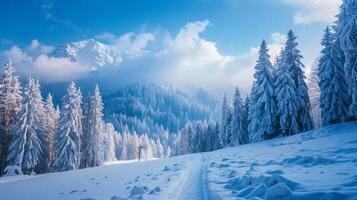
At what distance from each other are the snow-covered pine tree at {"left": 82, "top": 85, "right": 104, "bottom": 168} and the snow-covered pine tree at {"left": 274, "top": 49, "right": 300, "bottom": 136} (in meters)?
30.9

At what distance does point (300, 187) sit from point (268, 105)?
32.8 metres

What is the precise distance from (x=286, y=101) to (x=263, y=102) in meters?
3.68

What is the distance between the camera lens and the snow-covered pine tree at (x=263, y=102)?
3934 cm

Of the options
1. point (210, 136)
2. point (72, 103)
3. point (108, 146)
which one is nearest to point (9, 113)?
point (72, 103)

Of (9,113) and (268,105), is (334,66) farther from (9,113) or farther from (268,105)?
(9,113)

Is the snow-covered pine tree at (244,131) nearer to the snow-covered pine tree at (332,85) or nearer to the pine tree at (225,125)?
the pine tree at (225,125)

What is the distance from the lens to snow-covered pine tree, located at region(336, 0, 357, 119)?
76.0 ft

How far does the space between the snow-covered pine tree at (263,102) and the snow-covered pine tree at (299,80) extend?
2869 mm

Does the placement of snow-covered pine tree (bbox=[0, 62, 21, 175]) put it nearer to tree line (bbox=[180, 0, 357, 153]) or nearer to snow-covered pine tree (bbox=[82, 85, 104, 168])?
snow-covered pine tree (bbox=[82, 85, 104, 168])

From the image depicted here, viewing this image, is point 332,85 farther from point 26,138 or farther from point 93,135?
point 26,138

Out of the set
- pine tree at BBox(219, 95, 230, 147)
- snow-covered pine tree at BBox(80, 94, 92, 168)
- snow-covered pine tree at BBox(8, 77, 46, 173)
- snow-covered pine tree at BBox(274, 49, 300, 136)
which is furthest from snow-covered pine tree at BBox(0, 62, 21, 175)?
Result: pine tree at BBox(219, 95, 230, 147)

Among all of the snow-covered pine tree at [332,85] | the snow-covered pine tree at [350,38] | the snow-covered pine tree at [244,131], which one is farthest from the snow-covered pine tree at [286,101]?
the snow-covered pine tree at [244,131]

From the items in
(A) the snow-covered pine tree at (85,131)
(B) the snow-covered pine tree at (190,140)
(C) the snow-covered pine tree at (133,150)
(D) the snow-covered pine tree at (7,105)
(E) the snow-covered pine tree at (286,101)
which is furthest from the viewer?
(C) the snow-covered pine tree at (133,150)

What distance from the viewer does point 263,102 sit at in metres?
40.0
